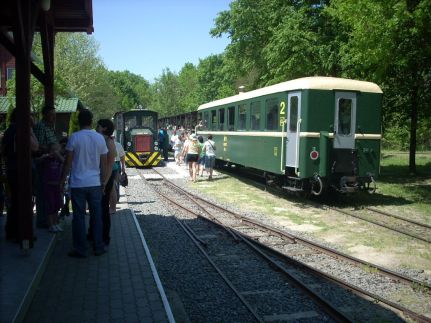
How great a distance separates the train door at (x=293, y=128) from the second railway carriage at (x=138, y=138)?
459 inches

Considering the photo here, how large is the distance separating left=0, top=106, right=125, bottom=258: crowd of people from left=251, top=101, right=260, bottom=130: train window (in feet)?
26.9

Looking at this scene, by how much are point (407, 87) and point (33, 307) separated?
16788 mm

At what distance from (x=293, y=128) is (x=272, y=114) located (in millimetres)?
1318

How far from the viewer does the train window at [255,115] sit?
14.8m

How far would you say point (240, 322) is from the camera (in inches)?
198

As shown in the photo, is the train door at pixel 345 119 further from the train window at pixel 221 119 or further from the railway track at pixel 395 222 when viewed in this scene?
the train window at pixel 221 119

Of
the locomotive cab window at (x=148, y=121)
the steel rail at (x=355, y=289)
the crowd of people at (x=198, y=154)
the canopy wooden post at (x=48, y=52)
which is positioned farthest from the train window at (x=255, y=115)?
the locomotive cab window at (x=148, y=121)

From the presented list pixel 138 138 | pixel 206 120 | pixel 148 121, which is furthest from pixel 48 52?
pixel 148 121

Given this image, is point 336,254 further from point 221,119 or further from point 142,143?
point 142,143

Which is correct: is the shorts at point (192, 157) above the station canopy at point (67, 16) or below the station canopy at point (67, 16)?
below

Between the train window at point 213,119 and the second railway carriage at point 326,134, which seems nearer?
the second railway carriage at point 326,134

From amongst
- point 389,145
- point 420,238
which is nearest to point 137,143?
point 420,238

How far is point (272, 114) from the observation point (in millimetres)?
13531

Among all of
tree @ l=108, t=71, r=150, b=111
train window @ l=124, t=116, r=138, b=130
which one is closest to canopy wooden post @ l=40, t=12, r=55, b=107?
train window @ l=124, t=116, r=138, b=130
